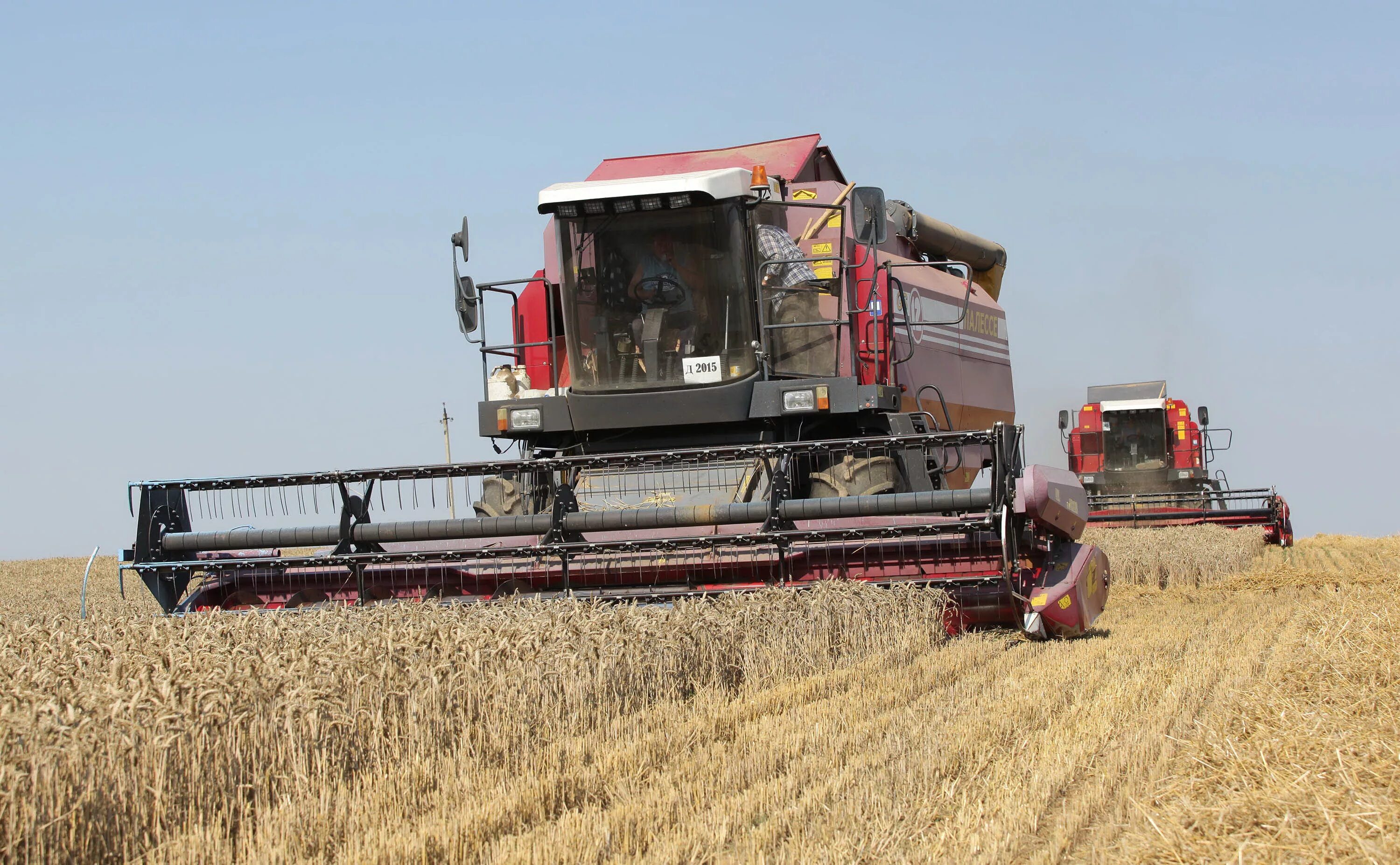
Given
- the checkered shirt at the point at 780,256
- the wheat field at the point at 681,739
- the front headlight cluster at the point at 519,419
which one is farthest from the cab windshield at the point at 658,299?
the wheat field at the point at 681,739

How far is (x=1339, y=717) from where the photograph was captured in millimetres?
3697

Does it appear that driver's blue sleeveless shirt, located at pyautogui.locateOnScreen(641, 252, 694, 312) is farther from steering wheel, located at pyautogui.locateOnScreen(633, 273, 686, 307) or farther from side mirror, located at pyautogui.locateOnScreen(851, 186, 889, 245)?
side mirror, located at pyautogui.locateOnScreen(851, 186, 889, 245)

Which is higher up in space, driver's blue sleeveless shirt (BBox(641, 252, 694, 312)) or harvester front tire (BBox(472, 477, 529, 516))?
driver's blue sleeveless shirt (BBox(641, 252, 694, 312))

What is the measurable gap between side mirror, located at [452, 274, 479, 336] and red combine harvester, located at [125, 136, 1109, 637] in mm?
15

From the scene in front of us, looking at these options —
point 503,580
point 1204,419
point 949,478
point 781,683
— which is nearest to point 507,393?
point 503,580

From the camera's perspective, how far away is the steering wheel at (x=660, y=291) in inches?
291

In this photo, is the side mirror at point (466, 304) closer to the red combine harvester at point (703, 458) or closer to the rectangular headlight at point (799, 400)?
the red combine harvester at point (703, 458)

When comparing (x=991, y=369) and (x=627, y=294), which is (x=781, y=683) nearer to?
(x=627, y=294)

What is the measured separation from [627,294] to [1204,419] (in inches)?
559

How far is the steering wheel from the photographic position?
24.3 ft

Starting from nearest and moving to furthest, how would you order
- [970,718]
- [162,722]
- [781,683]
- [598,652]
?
[162,722], [970,718], [598,652], [781,683]

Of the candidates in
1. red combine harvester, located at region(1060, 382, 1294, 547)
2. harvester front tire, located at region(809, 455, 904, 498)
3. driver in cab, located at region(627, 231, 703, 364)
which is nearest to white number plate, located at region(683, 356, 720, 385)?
driver in cab, located at region(627, 231, 703, 364)

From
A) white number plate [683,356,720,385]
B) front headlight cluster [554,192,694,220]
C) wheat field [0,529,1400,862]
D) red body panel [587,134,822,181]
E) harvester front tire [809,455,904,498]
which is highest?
red body panel [587,134,822,181]

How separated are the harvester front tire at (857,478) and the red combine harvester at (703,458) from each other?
2cm
